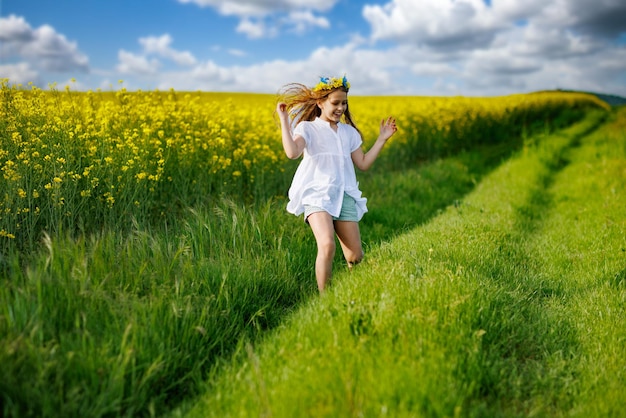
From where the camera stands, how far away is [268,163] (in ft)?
25.4

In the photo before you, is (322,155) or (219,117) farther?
(219,117)

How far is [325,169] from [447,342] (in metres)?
1.79

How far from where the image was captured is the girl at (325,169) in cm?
413

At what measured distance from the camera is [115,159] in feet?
18.4

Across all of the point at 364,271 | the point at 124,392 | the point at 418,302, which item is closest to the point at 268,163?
the point at 364,271

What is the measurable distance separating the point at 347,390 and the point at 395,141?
436 inches

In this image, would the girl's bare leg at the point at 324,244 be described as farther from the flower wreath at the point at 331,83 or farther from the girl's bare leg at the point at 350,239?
the flower wreath at the point at 331,83

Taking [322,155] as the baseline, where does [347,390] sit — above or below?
below

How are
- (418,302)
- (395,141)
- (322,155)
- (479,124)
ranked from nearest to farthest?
(418,302), (322,155), (395,141), (479,124)

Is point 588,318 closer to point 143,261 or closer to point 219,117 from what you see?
point 143,261

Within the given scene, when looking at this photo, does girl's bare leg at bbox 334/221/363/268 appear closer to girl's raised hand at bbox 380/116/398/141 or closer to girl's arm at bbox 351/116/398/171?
girl's arm at bbox 351/116/398/171

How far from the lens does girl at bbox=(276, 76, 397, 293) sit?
413 centimetres

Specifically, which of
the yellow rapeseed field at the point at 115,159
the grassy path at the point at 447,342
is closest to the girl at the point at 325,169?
the grassy path at the point at 447,342

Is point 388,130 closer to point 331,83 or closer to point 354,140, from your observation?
point 354,140
